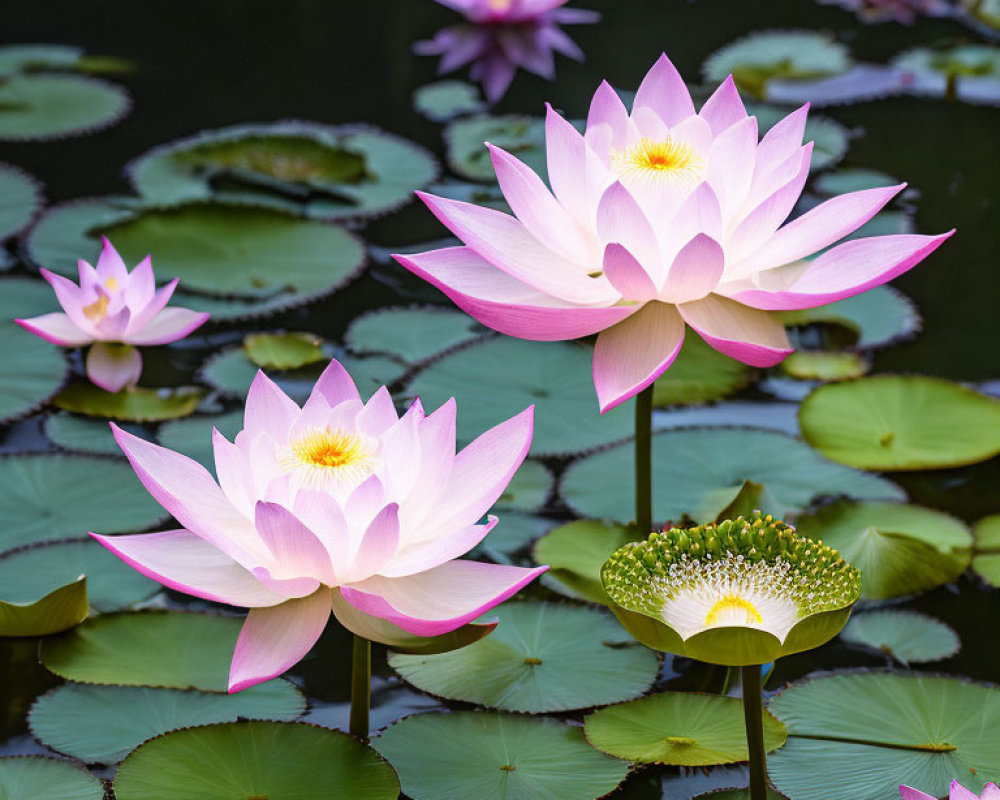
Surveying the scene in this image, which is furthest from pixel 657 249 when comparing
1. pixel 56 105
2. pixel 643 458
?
pixel 56 105

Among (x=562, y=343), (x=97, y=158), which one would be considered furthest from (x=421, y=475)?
(x=97, y=158)

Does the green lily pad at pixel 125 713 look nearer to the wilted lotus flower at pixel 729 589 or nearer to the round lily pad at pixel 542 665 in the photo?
the round lily pad at pixel 542 665

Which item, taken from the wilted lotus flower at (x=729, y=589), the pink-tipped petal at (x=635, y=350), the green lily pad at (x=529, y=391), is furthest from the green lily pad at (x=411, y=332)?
the wilted lotus flower at (x=729, y=589)

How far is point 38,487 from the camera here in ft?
4.76

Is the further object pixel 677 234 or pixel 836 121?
pixel 836 121

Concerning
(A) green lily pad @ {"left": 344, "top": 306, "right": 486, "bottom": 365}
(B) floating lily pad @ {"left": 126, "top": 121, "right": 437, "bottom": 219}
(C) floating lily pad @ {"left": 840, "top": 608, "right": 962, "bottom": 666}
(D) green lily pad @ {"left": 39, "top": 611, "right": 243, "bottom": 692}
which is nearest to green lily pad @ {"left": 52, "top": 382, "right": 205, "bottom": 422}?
(A) green lily pad @ {"left": 344, "top": 306, "right": 486, "bottom": 365}

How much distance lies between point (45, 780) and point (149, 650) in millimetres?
183

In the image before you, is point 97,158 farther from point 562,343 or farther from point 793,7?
point 793,7

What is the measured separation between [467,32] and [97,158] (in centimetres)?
94

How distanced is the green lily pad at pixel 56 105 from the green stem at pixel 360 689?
5.50ft

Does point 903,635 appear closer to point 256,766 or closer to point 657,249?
point 657,249

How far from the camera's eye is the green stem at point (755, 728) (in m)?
0.90

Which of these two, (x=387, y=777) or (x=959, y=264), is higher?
(x=959, y=264)

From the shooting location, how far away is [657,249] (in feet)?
3.64
